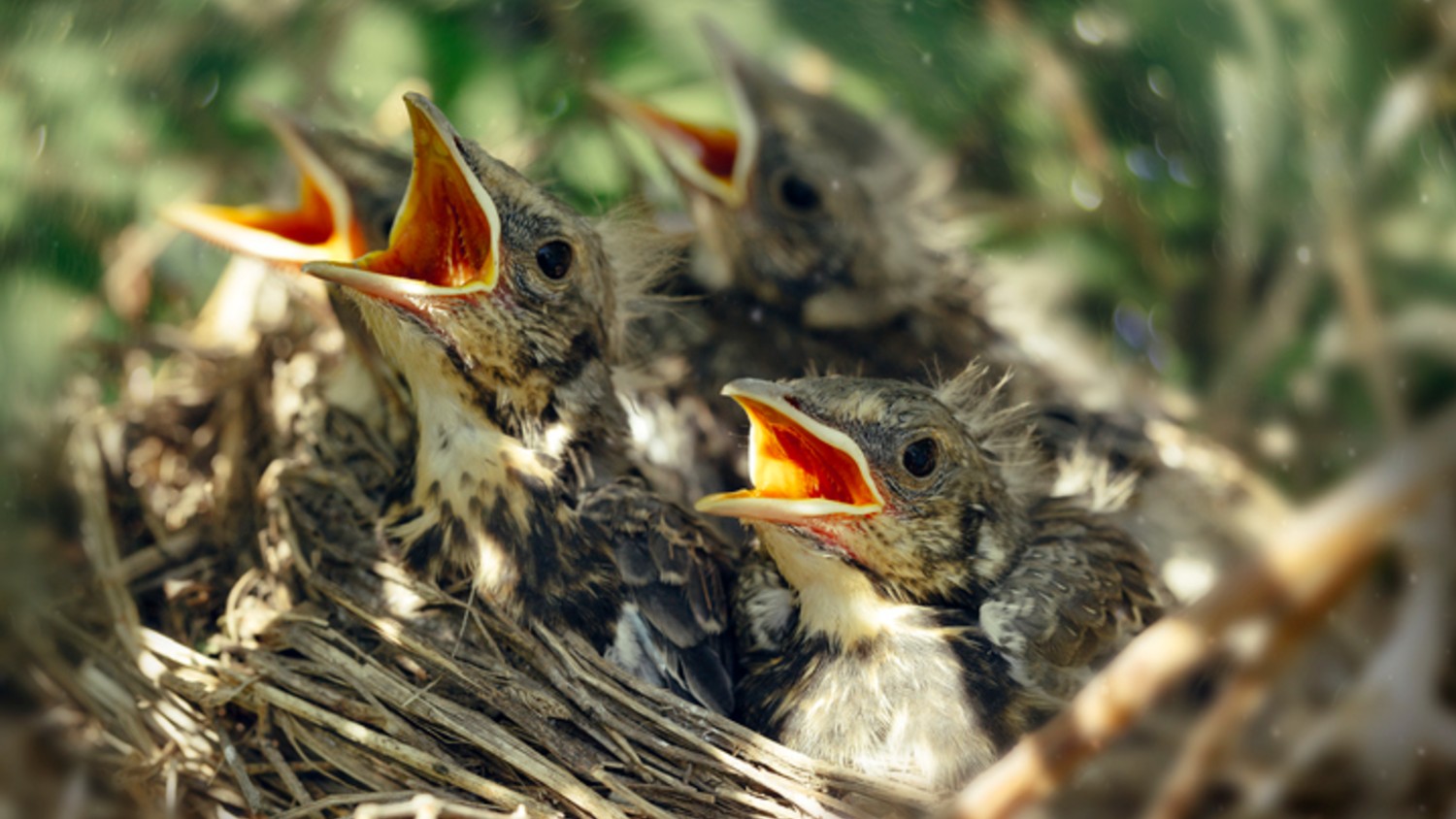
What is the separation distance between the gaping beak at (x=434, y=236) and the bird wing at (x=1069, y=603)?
2.66 feet

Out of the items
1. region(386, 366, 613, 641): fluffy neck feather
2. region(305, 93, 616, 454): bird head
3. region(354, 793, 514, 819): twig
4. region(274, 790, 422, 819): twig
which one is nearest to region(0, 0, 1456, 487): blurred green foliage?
region(305, 93, 616, 454): bird head

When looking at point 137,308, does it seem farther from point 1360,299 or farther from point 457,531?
point 1360,299

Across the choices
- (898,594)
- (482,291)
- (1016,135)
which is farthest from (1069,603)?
(1016,135)

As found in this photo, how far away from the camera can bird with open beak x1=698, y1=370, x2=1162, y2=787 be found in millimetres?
1515

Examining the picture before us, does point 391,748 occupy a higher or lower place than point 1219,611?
lower

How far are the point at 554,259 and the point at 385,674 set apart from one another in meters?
0.60

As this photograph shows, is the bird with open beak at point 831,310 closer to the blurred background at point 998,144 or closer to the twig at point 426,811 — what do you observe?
the blurred background at point 998,144

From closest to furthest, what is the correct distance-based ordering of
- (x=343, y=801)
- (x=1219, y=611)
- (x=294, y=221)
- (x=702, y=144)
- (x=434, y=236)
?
(x=1219, y=611)
(x=343, y=801)
(x=434, y=236)
(x=294, y=221)
(x=702, y=144)

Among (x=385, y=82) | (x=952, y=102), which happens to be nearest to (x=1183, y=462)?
(x=952, y=102)

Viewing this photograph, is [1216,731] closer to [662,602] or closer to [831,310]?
[662,602]

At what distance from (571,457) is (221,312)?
1133 mm

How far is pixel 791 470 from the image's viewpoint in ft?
5.39

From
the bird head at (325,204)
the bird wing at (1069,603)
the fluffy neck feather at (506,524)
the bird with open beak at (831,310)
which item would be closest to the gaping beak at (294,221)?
the bird head at (325,204)

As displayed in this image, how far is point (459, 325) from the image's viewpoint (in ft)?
5.10
